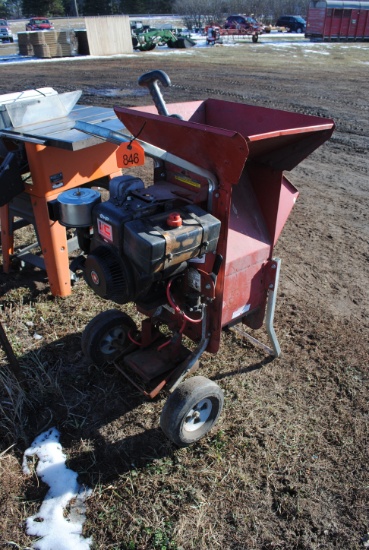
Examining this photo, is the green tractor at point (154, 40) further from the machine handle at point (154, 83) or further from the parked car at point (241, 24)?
the machine handle at point (154, 83)

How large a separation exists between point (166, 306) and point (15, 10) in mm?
68115

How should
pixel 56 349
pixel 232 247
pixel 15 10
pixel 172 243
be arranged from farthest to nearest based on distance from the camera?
pixel 15 10 → pixel 56 349 → pixel 232 247 → pixel 172 243

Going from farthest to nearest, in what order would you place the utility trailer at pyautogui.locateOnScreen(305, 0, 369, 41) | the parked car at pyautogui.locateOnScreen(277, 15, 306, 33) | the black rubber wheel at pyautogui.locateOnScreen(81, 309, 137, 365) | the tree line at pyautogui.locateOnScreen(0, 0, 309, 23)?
the tree line at pyautogui.locateOnScreen(0, 0, 309, 23) < the parked car at pyautogui.locateOnScreen(277, 15, 306, 33) < the utility trailer at pyautogui.locateOnScreen(305, 0, 369, 41) < the black rubber wheel at pyautogui.locateOnScreen(81, 309, 137, 365)

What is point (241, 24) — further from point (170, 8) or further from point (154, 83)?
point (154, 83)

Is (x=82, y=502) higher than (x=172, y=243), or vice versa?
(x=172, y=243)

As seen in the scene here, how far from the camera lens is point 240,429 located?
111 inches

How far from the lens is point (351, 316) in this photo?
3.84m

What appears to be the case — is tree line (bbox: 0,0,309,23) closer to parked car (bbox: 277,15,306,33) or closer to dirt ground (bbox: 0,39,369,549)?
parked car (bbox: 277,15,306,33)

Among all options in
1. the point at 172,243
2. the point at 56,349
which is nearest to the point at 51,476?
the point at 56,349

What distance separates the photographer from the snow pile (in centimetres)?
222

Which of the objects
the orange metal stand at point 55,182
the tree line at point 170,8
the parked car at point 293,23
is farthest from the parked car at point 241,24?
the orange metal stand at point 55,182

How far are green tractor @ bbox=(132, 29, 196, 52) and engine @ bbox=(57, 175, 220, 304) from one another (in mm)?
22993

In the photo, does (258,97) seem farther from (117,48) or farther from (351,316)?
(117,48)

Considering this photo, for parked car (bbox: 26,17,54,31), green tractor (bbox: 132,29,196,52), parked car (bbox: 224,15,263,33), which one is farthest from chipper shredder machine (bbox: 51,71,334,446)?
parked car (bbox: 26,17,54,31)
